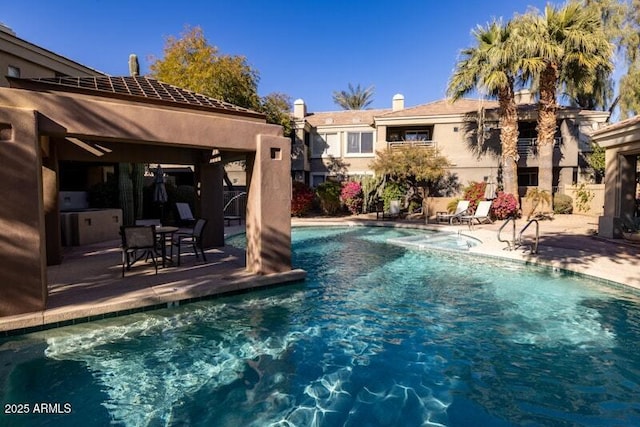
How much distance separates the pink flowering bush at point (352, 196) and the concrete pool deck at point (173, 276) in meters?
12.3

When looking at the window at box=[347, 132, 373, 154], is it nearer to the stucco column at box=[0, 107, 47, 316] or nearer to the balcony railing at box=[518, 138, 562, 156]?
the balcony railing at box=[518, 138, 562, 156]

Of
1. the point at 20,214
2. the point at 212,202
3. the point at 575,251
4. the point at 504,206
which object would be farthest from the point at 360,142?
the point at 20,214

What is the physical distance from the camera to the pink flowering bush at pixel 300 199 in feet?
80.3

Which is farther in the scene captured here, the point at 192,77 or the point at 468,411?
the point at 192,77

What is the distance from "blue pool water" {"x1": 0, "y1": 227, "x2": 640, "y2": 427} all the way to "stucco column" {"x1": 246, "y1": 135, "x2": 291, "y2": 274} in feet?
2.97

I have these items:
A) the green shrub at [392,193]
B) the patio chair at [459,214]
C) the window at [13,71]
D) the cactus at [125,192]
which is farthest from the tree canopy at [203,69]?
the patio chair at [459,214]

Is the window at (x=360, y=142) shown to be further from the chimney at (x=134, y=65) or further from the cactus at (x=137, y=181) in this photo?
the chimney at (x=134, y=65)

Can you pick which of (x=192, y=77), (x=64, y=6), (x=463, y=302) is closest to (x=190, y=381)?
(x=463, y=302)

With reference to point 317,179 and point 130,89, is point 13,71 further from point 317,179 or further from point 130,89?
point 317,179

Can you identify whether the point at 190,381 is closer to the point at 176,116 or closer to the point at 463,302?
the point at 176,116

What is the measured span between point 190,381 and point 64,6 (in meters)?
20.3

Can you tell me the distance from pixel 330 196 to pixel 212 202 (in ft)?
45.3

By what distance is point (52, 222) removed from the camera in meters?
9.67

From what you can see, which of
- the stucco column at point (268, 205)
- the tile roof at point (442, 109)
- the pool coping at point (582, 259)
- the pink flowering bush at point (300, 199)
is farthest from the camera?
the tile roof at point (442, 109)
